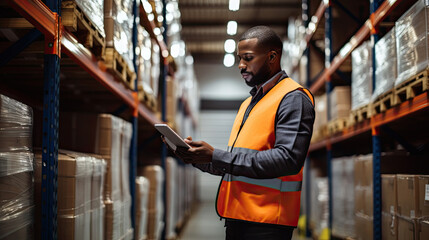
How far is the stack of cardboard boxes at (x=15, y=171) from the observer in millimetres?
2225

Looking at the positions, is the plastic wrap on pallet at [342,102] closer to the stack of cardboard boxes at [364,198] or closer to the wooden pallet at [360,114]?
the wooden pallet at [360,114]

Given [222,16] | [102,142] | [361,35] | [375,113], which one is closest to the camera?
[102,142]

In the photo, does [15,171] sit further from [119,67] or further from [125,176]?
[119,67]

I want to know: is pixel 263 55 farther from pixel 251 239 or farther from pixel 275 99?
pixel 251 239

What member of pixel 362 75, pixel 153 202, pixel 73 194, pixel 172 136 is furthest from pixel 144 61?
pixel 172 136

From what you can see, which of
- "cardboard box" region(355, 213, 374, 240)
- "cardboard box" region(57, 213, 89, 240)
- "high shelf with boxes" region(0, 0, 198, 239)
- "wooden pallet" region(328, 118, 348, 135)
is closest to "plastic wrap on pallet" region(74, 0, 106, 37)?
"high shelf with boxes" region(0, 0, 198, 239)

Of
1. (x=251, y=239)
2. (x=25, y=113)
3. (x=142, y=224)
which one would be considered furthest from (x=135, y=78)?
(x=251, y=239)

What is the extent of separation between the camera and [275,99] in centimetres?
224

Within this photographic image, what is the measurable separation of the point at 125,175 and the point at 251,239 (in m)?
2.34

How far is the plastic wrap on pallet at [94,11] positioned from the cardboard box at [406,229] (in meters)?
2.89

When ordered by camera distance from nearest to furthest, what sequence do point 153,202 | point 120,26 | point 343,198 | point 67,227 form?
point 67,227 < point 120,26 < point 153,202 < point 343,198

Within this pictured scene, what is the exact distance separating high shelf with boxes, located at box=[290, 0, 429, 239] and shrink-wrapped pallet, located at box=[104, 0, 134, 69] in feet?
8.12

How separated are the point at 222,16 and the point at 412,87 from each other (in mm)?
10508

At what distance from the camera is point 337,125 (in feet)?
20.9
